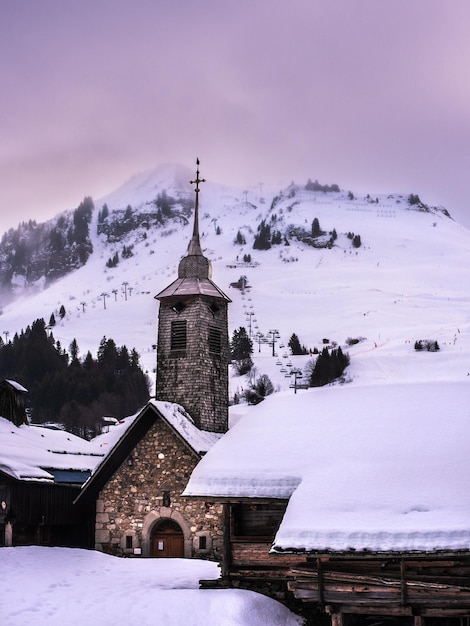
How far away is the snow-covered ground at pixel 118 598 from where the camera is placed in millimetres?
20531

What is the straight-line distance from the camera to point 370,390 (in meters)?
26.1

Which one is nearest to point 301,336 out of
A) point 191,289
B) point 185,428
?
point 191,289

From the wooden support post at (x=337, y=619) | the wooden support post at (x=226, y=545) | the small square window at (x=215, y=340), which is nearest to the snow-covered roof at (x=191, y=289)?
the small square window at (x=215, y=340)

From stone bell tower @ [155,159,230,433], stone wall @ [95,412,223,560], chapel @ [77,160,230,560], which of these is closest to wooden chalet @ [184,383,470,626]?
chapel @ [77,160,230,560]

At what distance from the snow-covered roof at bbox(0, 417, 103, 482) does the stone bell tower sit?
482cm

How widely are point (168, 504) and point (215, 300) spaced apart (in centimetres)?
966

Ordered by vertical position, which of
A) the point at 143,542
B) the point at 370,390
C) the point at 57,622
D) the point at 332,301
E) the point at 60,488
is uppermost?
the point at 332,301

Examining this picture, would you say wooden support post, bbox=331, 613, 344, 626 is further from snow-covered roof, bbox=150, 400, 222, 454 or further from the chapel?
snow-covered roof, bbox=150, 400, 222, 454

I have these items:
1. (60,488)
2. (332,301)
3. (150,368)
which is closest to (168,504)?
(60,488)

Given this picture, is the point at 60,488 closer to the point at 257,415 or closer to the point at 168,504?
the point at 168,504

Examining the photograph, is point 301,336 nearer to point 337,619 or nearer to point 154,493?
point 154,493

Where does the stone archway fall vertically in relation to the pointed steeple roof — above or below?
below

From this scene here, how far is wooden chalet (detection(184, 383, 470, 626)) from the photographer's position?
18938mm

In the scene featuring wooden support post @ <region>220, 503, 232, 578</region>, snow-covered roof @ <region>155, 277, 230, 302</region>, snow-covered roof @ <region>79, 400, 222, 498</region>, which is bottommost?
wooden support post @ <region>220, 503, 232, 578</region>
